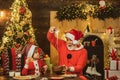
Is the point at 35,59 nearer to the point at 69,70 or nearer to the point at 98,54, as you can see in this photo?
the point at 69,70

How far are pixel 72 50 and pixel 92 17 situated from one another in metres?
3.41

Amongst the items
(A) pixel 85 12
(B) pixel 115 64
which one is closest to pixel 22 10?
(A) pixel 85 12

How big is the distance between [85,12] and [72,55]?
3.39 m

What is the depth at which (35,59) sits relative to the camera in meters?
3.95

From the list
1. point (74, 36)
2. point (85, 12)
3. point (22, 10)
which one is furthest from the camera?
point (85, 12)

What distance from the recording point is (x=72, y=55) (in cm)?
438

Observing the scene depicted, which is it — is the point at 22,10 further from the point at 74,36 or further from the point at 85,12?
the point at 74,36

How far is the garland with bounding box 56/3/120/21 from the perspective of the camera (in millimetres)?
7473

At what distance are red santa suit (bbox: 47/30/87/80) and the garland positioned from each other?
296cm

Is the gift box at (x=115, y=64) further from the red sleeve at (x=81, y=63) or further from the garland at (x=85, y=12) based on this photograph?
the garland at (x=85, y=12)

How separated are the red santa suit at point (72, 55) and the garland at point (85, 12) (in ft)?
9.70

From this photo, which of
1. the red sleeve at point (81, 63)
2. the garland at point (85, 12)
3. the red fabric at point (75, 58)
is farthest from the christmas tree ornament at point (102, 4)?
the red sleeve at point (81, 63)

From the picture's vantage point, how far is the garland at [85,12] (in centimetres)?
747

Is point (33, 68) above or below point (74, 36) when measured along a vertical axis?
below
